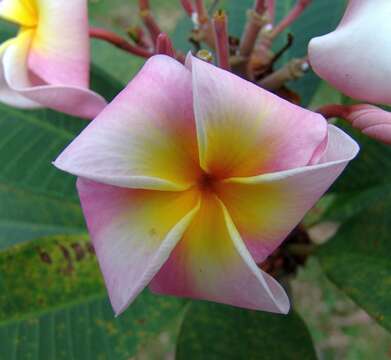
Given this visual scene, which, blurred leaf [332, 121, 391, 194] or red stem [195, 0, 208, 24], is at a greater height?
red stem [195, 0, 208, 24]

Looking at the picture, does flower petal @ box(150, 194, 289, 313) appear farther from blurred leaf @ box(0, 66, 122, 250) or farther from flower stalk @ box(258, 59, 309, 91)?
blurred leaf @ box(0, 66, 122, 250)

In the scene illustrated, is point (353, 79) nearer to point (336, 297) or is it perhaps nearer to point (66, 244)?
point (66, 244)

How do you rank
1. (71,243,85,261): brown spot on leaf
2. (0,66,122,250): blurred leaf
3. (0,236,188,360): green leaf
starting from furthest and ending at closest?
(0,66,122,250): blurred leaf, (71,243,85,261): brown spot on leaf, (0,236,188,360): green leaf

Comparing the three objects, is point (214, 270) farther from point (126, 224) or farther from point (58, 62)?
point (58, 62)

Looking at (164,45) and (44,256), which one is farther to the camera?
(44,256)

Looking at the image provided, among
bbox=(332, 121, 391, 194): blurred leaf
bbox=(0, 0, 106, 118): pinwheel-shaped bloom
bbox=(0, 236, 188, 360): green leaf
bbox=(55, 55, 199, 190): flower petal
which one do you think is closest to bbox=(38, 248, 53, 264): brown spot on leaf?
→ bbox=(0, 236, 188, 360): green leaf

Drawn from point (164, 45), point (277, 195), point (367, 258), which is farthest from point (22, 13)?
point (367, 258)
